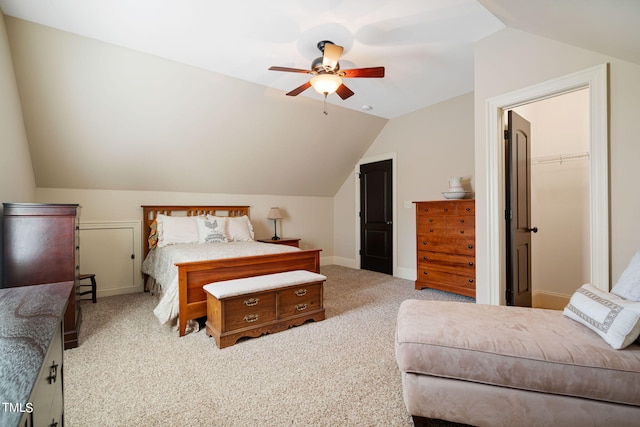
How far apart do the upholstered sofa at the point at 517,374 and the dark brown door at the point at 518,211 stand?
1.26 m

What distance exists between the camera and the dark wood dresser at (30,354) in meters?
0.51

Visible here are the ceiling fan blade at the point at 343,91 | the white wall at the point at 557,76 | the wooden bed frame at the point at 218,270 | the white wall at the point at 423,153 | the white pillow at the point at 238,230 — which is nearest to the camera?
the white wall at the point at 557,76

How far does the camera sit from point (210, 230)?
3.94 meters


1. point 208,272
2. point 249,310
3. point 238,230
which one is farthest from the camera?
point 238,230

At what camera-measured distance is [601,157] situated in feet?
6.56

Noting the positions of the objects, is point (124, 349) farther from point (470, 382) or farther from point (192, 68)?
point (192, 68)

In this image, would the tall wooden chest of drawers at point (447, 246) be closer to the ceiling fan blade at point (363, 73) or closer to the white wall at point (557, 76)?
the white wall at point (557, 76)

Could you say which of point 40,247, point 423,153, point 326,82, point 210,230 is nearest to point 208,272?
point 40,247

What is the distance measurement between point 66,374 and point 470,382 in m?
2.42

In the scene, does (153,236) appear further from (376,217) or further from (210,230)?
(376,217)

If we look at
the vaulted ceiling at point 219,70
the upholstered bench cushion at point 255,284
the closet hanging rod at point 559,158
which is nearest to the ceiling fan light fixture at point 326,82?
the vaulted ceiling at point 219,70

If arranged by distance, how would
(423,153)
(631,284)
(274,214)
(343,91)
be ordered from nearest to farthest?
(631,284) → (343,91) → (423,153) → (274,214)

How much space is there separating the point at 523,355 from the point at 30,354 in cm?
165

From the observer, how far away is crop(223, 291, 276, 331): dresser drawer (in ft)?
7.72
